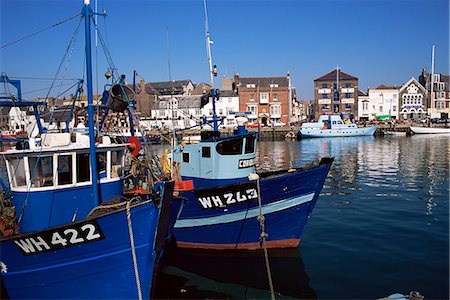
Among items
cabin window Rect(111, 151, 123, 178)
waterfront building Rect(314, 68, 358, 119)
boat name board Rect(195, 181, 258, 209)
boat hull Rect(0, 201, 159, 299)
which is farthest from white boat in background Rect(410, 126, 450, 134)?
boat hull Rect(0, 201, 159, 299)

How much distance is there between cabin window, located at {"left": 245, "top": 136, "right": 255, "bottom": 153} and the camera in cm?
1325

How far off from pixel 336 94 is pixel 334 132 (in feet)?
65.7

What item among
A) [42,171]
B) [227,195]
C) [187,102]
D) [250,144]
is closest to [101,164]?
[42,171]

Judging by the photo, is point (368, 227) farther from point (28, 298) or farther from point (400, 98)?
point (400, 98)

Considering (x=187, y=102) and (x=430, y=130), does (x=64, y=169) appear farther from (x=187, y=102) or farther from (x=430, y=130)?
(x=430, y=130)

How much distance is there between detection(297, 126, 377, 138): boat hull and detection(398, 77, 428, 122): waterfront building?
1009 inches

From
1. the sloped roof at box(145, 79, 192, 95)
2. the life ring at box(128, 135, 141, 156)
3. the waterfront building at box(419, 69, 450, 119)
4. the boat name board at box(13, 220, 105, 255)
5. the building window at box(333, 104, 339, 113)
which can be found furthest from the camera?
the sloped roof at box(145, 79, 192, 95)

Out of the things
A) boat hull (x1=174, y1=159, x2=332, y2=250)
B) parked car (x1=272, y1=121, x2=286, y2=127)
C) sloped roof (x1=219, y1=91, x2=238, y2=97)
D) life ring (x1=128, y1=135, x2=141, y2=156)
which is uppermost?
sloped roof (x1=219, y1=91, x2=238, y2=97)

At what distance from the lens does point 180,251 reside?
12.6 m

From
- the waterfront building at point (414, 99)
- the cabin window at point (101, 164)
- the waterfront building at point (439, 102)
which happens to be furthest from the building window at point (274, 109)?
the cabin window at point (101, 164)

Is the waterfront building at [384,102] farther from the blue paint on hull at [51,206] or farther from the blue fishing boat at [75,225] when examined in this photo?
the blue paint on hull at [51,206]

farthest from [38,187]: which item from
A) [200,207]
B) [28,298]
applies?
[200,207]

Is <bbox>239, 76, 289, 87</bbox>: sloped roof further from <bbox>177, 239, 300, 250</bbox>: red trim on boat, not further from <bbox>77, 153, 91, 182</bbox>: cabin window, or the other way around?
<bbox>77, 153, 91, 182</bbox>: cabin window

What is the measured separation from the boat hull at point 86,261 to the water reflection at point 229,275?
2.31 m
